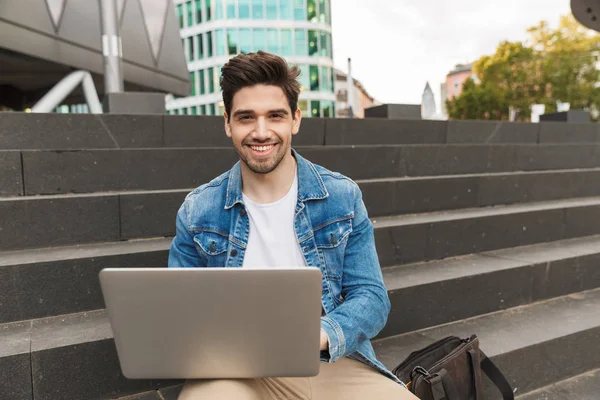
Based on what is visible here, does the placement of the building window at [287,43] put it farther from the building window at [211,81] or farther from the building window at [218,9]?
the building window at [211,81]

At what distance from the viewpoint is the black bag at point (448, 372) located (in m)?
2.18

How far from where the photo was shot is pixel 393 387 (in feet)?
5.85

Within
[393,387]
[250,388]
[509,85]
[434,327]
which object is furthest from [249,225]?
[509,85]

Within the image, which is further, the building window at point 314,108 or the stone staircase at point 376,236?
the building window at point 314,108

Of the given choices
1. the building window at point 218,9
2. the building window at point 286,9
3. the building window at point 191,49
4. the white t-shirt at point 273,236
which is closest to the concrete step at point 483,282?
the white t-shirt at point 273,236

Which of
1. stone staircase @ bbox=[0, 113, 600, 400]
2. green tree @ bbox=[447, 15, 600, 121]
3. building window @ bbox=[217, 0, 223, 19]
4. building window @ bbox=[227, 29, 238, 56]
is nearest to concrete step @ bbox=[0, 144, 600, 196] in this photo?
stone staircase @ bbox=[0, 113, 600, 400]

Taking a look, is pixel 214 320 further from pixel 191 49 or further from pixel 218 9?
pixel 191 49

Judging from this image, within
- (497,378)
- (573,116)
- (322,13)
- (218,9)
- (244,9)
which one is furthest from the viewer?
(322,13)

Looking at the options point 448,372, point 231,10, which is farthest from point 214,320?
point 231,10

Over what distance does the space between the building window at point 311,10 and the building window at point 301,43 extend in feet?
4.20

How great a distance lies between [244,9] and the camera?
136 ft

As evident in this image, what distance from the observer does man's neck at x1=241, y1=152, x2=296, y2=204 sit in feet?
6.42

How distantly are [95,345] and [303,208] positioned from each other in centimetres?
131

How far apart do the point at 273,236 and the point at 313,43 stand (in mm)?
42674
